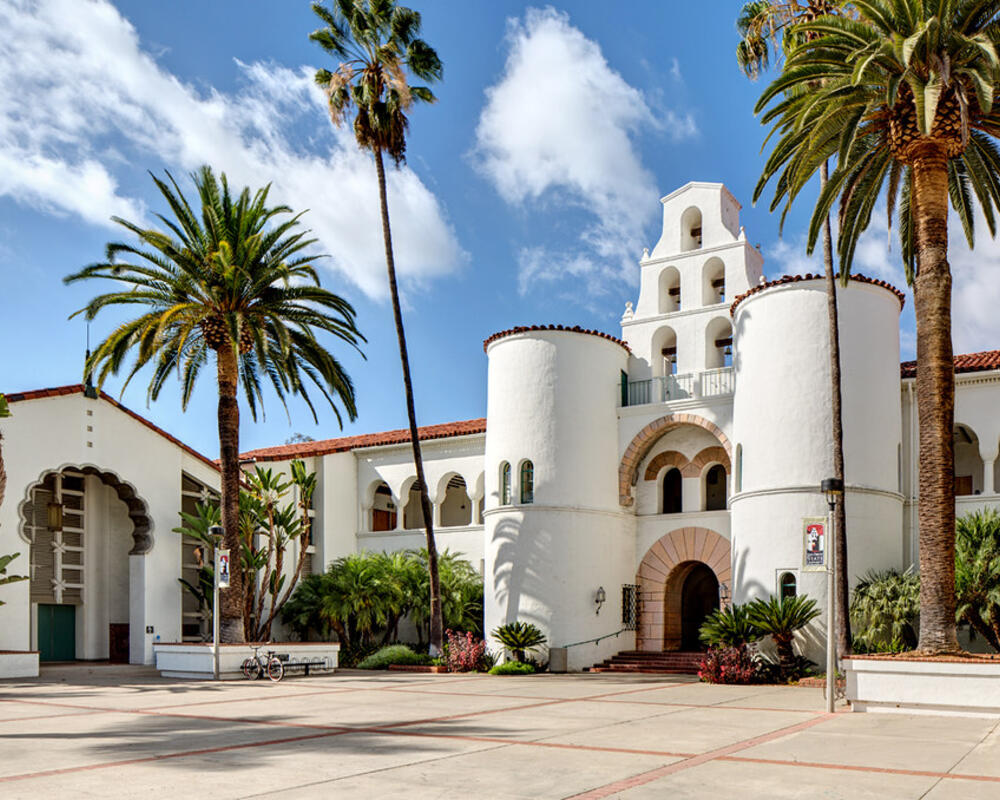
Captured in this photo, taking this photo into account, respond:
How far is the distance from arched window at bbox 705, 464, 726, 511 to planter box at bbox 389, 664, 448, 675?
950cm

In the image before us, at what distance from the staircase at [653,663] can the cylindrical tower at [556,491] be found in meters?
0.38

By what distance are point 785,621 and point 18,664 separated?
61.4 feet

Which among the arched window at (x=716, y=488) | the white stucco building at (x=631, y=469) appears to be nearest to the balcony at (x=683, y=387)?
the white stucco building at (x=631, y=469)

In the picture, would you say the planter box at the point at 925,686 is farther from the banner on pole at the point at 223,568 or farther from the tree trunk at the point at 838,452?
the banner on pole at the point at 223,568

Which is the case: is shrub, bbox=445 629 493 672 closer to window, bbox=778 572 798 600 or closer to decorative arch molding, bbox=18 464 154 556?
window, bbox=778 572 798 600

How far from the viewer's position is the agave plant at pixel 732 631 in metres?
24.5

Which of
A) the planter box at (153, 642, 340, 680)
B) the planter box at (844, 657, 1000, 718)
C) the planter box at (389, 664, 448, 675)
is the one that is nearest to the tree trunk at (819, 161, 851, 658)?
the planter box at (844, 657, 1000, 718)

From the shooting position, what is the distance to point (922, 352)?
17656 mm

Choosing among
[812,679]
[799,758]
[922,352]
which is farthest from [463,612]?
[799,758]

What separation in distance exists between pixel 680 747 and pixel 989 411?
17755 mm

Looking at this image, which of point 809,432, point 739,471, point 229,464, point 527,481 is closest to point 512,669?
point 527,481

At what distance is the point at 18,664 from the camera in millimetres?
25797

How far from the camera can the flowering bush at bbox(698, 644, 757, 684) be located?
23281mm

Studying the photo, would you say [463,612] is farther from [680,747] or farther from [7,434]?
[680,747]
